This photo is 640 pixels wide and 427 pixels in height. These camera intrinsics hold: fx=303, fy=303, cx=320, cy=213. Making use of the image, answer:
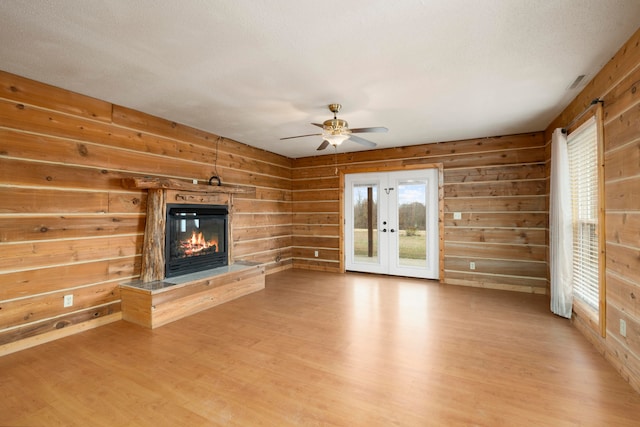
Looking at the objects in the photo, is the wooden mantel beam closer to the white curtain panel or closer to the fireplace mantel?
the fireplace mantel

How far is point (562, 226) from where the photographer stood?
355 centimetres

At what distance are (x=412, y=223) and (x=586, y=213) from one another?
275cm

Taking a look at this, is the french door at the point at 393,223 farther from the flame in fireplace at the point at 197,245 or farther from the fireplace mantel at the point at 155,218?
the fireplace mantel at the point at 155,218

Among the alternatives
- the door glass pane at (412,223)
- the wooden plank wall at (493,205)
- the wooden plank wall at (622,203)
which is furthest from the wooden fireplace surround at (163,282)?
the wooden plank wall at (622,203)

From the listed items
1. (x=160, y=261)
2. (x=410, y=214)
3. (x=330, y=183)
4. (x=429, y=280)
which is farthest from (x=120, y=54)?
(x=429, y=280)

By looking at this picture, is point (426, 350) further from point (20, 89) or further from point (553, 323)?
point (20, 89)

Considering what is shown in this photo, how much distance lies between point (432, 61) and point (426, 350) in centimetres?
258

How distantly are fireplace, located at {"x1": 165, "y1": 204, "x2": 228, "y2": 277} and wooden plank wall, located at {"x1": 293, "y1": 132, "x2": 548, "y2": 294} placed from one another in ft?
10.4

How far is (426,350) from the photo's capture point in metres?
2.82

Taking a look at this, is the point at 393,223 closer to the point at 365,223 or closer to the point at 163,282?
the point at 365,223

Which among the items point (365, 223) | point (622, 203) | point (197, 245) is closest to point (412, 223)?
point (365, 223)

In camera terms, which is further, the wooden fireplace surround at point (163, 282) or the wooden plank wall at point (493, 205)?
the wooden plank wall at point (493, 205)

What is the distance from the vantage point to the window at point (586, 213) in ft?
9.52

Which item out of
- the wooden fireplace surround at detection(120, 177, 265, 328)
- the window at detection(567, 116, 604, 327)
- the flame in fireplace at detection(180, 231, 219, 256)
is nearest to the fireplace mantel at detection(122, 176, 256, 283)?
the wooden fireplace surround at detection(120, 177, 265, 328)
